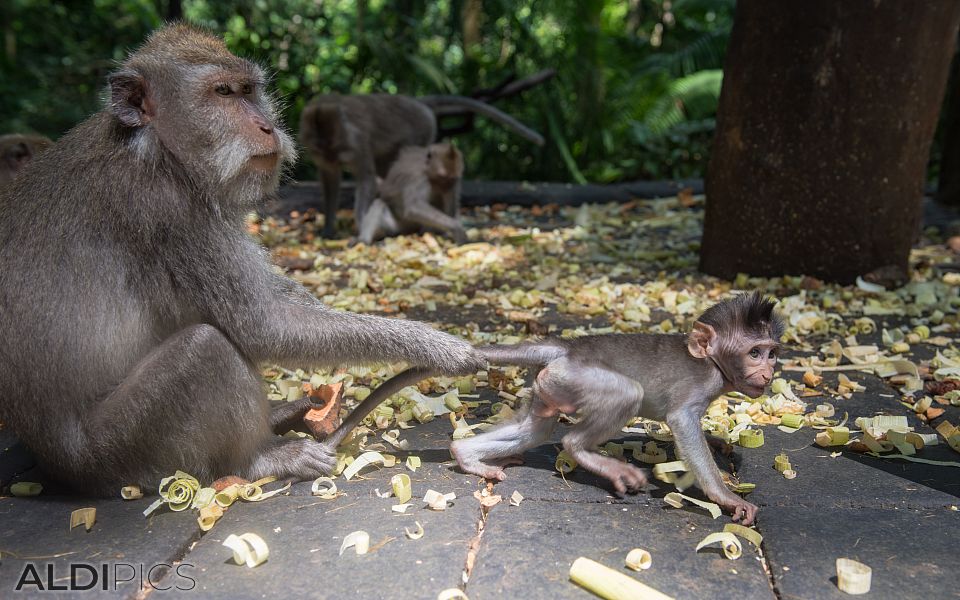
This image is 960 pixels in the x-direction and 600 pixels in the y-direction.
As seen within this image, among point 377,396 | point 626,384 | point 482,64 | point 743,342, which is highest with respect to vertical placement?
point 482,64

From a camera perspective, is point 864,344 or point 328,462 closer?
point 328,462

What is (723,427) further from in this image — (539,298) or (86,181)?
(86,181)

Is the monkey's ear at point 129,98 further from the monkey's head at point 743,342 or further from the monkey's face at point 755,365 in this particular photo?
the monkey's face at point 755,365

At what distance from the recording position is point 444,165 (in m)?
8.37

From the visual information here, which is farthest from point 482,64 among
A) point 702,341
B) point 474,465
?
point 474,465

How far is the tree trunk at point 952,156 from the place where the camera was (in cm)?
822

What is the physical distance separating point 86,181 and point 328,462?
1.32 meters

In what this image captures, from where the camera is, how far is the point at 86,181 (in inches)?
114

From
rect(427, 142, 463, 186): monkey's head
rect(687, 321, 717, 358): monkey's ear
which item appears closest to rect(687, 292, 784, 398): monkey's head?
rect(687, 321, 717, 358): monkey's ear

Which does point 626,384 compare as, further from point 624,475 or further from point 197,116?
point 197,116

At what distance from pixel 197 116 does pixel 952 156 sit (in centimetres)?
796

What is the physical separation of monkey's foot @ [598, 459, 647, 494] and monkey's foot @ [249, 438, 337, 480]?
3.38 ft

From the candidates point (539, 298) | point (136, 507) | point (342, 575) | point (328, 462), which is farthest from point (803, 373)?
point (136, 507)

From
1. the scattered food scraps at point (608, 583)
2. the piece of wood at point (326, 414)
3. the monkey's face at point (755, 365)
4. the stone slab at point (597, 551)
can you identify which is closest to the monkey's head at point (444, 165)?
the piece of wood at point (326, 414)
